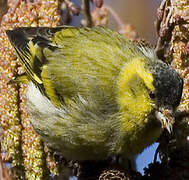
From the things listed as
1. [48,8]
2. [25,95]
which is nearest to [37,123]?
[25,95]

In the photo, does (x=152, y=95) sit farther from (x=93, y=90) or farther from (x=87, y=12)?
(x=87, y=12)

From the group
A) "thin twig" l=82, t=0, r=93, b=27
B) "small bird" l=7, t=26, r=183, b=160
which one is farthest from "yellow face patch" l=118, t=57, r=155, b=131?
"thin twig" l=82, t=0, r=93, b=27

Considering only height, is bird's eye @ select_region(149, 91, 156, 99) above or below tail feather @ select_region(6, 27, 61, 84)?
below

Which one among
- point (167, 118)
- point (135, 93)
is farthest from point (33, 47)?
point (167, 118)

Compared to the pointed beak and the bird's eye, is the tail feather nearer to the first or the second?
the bird's eye

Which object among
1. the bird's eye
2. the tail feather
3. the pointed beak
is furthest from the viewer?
the tail feather

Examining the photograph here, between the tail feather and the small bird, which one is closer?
the small bird

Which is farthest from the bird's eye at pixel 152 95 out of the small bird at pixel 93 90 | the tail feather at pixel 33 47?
the tail feather at pixel 33 47

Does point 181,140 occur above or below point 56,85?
below

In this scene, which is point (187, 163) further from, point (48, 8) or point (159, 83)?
point (48, 8)
